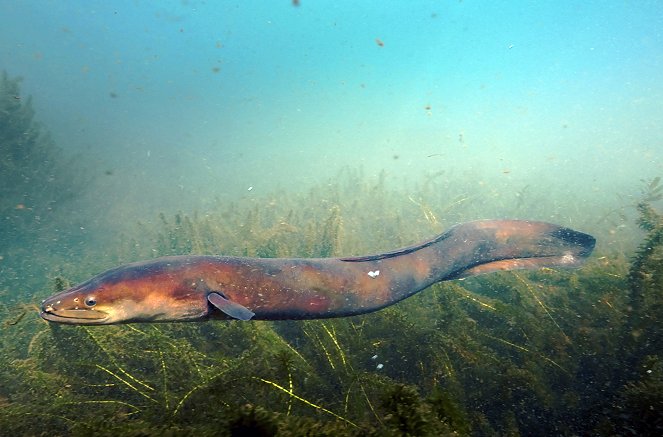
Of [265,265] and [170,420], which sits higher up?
[265,265]

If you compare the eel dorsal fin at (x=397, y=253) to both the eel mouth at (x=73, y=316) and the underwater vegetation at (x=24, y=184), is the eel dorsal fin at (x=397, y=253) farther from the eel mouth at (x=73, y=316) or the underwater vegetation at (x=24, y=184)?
the underwater vegetation at (x=24, y=184)

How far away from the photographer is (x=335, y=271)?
3016 millimetres

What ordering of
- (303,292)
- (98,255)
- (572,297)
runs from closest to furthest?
1. (303,292)
2. (572,297)
3. (98,255)

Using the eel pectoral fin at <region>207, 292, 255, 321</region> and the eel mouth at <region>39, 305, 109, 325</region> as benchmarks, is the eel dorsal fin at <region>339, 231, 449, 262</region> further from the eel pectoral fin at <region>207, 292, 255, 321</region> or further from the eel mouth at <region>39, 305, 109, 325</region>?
the eel mouth at <region>39, 305, 109, 325</region>

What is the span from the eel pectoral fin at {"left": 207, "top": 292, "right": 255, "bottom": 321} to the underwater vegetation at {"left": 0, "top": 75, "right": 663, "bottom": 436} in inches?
12.9

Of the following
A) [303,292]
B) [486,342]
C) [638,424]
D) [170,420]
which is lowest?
[486,342]

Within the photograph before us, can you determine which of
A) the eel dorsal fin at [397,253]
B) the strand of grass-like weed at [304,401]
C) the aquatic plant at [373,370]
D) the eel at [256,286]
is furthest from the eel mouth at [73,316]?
the eel dorsal fin at [397,253]

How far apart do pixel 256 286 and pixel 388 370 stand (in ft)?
4.68

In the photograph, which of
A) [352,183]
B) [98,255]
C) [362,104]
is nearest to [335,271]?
[98,255]

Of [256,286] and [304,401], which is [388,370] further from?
[256,286]

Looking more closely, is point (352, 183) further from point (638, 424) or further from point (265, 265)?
point (638, 424)

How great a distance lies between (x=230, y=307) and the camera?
92.9 inches

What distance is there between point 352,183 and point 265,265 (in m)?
11.6

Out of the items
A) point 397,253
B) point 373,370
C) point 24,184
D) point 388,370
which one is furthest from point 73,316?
point 24,184
